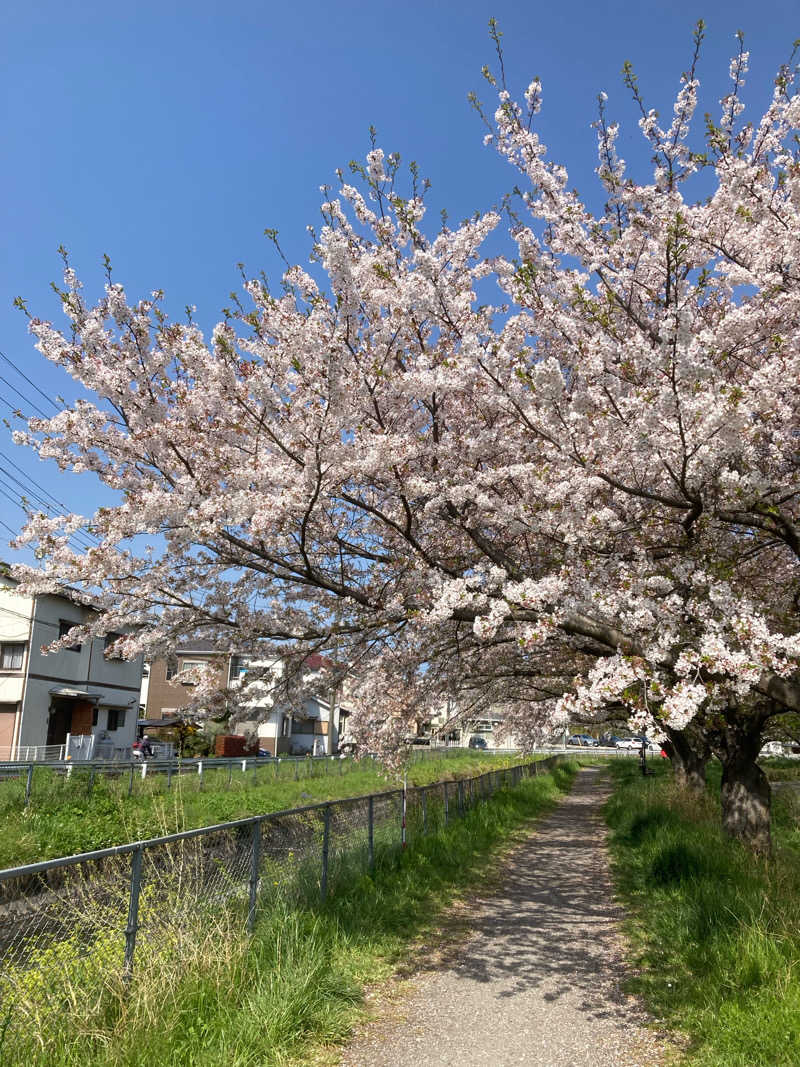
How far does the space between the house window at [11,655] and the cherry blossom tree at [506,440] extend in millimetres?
25039

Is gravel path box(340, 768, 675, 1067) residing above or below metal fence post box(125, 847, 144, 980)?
below

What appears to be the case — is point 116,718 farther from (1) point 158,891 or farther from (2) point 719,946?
(2) point 719,946

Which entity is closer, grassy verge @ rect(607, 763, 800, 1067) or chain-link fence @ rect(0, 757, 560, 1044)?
chain-link fence @ rect(0, 757, 560, 1044)

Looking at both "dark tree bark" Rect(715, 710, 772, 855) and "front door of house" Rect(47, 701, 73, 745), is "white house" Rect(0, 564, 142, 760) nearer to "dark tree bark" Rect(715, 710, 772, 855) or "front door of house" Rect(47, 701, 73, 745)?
"front door of house" Rect(47, 701, 73, 745)

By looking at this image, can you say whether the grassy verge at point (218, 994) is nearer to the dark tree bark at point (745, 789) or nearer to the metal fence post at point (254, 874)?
the metal fence post at point (254, 874)

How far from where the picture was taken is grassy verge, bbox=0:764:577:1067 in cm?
411

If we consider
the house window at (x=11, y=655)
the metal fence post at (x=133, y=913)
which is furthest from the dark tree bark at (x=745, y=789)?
the house window at (x=11, y=655)

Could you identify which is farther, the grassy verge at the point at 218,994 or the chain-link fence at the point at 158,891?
the chain-link fence at the point at 158,891

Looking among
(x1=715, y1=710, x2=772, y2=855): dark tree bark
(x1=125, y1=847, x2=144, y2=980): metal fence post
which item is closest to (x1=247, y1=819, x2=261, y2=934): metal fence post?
(x1=125, y1=847, x2=144, y2=980): metal fence post

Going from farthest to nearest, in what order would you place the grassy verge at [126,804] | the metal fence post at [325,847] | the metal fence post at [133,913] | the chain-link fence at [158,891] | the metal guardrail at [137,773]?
the metal guardrail at [137,773], the grassy verge at [126,804], the metal fence post at [325,847], the metal fence post at [133,913], the chain-link fence at [158,891]

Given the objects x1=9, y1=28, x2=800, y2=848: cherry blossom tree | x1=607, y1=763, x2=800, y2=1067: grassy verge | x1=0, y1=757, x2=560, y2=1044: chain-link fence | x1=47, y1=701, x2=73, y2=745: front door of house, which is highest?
x1=9, y1=28, x2=800, y2=848: cherry blossom tree

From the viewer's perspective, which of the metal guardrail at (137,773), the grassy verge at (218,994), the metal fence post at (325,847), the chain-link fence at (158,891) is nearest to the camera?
the grassy verge at (218,994)

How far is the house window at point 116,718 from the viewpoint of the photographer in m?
36.1

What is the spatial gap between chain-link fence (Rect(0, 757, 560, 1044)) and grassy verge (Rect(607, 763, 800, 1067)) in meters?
3.54
